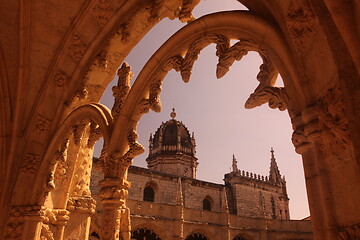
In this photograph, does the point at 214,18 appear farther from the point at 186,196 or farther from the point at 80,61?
the point at 186,196

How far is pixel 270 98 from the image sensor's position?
2.08 metres

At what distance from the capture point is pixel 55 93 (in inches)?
179

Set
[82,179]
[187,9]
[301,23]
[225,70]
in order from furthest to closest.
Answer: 1. [82,179]
2. [187,9]
3. [225,70]
4. [301,23]

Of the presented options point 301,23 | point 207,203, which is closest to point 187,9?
point 301,23

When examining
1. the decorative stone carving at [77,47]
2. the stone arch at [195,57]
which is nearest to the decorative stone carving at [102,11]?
the decorative stone carving at [77,47]

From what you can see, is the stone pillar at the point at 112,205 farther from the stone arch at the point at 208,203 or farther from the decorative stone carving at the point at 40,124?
the stone arch at the point at 208,203

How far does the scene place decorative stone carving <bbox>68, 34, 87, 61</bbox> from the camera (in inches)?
172

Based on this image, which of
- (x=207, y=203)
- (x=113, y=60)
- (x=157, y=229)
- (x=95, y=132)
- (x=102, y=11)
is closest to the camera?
(x=95, y=132)

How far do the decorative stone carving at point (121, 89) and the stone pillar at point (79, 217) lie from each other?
80.6 inches

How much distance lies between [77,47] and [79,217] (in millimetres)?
2541

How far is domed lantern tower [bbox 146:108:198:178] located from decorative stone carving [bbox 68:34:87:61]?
25780 mm

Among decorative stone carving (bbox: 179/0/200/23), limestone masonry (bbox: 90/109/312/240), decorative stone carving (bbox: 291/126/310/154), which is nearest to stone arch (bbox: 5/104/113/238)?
decorative stone carving (bbox: 179/0/200/23)

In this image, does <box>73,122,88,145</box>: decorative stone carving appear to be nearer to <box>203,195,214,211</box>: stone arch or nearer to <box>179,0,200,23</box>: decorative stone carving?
<box>179,0,200,23</box>: decorative stone carving

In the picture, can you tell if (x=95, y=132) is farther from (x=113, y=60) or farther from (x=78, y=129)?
(x=113, y=60)
